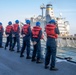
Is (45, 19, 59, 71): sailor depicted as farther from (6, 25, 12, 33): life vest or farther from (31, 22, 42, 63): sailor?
(6, 25, 12, 33): life vest

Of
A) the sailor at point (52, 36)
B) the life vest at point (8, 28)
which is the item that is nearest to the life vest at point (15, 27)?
the life vest at point (8, 28)

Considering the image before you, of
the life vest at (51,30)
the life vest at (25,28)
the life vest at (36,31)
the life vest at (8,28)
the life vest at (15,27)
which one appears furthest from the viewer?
the life vest at (8,28)

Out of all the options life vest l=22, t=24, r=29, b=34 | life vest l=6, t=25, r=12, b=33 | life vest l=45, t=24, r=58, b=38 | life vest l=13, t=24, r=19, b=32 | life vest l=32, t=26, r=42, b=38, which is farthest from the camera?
life vest l=6, t=25, r=12, b=33

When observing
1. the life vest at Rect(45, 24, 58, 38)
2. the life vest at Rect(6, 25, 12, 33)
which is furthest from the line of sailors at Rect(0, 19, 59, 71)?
the life vest at Rect(6, 25, 12, 33)

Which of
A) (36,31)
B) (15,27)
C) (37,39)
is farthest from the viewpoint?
(15,27)

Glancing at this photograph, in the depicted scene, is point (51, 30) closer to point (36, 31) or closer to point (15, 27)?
point (36, 31)

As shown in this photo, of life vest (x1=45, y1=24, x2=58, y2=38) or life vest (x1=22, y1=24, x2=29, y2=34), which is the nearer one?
life vest (x1=45, y1=24, x2=58, y2=38)

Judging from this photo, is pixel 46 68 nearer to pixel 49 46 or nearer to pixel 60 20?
pixel 49 46

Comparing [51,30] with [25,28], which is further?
[25,28]

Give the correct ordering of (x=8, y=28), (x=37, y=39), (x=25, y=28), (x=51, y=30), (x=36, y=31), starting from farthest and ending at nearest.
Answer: (x=8, y=28) < (x=25, y=28) < (x=37, y=39) < (x=36, y=31) < (x=51, y=30)

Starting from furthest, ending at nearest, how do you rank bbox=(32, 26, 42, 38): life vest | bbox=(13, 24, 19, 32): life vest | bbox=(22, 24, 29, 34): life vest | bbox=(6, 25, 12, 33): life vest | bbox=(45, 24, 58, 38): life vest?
bbox=(6, 25, 12, 33): life vest < bbox=(13, 24, 19, 32): life vest < bbox=(22, 24, 29, 34): life vest < bbox=(32, 26, 42, 38): life vest < bbox=(45, 24, 58, 38): life vest

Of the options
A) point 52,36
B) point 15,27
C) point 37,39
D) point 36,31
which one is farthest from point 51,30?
point 15,27

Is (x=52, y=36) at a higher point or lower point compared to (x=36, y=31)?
lower

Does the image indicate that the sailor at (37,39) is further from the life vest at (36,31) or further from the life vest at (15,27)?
the life vest at (15,27)
